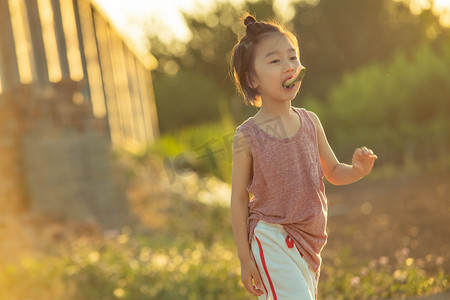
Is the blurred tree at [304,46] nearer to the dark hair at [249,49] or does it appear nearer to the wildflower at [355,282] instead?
the wildflower at [355,282]

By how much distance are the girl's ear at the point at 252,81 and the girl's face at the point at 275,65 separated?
15mm

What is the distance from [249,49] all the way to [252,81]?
125 millimetres

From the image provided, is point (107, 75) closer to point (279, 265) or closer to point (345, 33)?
point (279, 265)

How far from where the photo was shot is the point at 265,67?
2.35 m

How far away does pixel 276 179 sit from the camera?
7.69ft

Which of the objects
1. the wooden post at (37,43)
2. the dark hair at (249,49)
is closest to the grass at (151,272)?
the dark hair at (249,49)

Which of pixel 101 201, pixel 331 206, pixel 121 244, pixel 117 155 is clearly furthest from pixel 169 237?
pixel 331 206

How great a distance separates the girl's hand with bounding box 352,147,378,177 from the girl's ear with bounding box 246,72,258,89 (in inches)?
18.4

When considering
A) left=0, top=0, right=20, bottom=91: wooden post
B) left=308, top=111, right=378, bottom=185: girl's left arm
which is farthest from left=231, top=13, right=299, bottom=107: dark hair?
left=0, top=0, right=20, bottom=91: wooden post

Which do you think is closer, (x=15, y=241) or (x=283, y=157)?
(x=283, y=157)

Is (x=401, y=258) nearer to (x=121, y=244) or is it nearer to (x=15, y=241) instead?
(x=121, y=244)

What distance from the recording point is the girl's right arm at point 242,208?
7.79 ft

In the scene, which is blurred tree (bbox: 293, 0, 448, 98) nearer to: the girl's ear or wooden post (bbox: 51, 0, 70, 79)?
wooden post (bbox: 51, 0, 70, 79)

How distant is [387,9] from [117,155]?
20909 mm
